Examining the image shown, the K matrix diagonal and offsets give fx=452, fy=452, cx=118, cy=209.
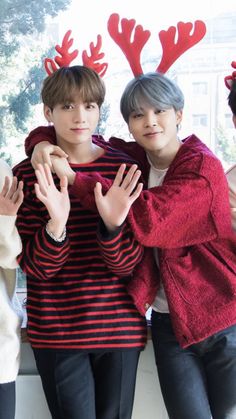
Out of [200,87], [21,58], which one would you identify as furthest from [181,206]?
[21,58]

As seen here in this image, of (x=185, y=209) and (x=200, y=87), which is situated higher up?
(x=200, y=87)

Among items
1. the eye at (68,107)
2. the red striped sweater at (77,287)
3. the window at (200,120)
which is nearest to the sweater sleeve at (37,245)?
the red striped sweater at (77,287)

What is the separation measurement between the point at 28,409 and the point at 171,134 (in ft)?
2.95

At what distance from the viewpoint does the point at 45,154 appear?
104cm

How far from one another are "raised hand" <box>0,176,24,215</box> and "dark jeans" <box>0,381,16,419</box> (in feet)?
1.37

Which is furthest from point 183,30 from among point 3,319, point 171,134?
point 3,319

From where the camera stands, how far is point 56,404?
107cm

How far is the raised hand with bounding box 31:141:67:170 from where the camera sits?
1.04 meters

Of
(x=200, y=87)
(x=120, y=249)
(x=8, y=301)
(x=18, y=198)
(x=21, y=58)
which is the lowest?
(x=8, y=301)

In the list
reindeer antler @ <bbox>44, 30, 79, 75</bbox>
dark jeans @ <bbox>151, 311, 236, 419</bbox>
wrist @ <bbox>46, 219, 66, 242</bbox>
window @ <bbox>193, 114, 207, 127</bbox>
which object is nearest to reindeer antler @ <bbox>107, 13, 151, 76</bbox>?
reindeer antler @ <bbox>44, 30, 79, 75</bbox>

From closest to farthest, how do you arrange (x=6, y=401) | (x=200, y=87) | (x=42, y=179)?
(x=42, y=179) < (x=6, y=401) < (x=200, y=87)

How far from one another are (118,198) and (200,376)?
48 cm

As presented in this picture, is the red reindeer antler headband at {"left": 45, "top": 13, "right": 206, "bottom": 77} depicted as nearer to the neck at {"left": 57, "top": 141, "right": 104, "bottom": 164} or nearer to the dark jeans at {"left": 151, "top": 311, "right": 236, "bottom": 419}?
the neck at {"left": 57, "top": 141, "right": 104, "bottom": 164}

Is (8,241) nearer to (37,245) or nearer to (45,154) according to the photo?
(37,245)
